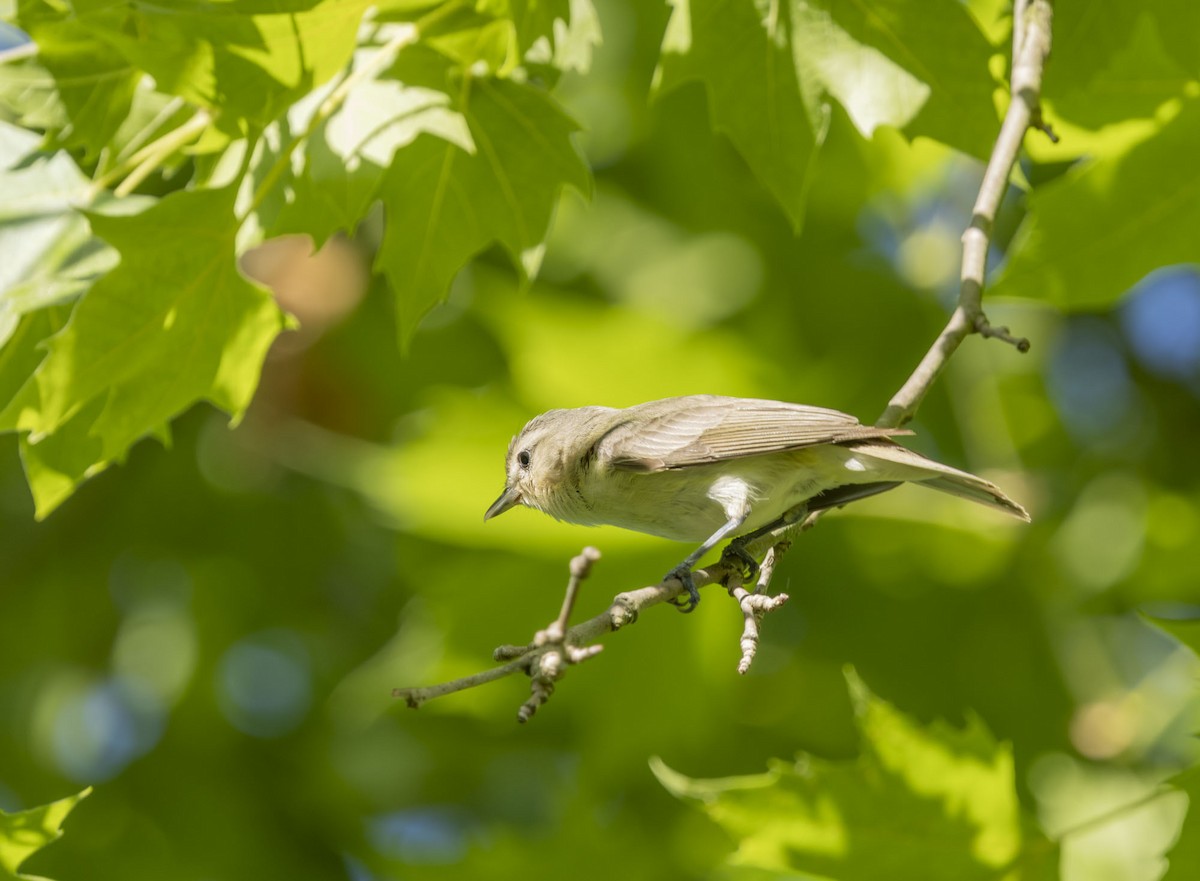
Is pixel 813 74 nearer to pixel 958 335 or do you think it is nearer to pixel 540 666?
pixel 958 335

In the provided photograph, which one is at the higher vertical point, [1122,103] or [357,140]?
[1122,103]

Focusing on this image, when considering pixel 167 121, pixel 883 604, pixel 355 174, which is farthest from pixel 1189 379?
pixel 167 121

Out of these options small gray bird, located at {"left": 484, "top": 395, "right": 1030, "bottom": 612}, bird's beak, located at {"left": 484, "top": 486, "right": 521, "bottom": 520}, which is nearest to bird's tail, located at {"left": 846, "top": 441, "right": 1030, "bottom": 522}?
small gray bird, located at {"left": 484, "top": 395, "right": 1030, "bottom": 612}

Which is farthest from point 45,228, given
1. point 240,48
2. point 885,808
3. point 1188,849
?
point 1188,849

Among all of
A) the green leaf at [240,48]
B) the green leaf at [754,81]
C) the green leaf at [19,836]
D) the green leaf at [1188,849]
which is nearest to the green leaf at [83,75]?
the green leaf at [240,48]

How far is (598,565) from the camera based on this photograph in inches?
169

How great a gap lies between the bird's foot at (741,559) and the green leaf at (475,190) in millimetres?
918

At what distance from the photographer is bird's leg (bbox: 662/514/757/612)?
273cm

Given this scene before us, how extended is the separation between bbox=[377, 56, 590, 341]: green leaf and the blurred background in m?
1.11

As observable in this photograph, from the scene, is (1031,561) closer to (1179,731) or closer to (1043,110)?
(1179,731)

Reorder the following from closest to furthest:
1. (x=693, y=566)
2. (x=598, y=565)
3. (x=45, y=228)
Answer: (x=693, y=566) → (x=45, y=228) → (x=598, y=565)

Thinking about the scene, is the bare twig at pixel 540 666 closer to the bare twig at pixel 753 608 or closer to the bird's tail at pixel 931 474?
the bare twig at pixel 753 608

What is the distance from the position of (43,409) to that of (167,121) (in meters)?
1.00

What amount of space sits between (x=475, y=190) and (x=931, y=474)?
145 cm
